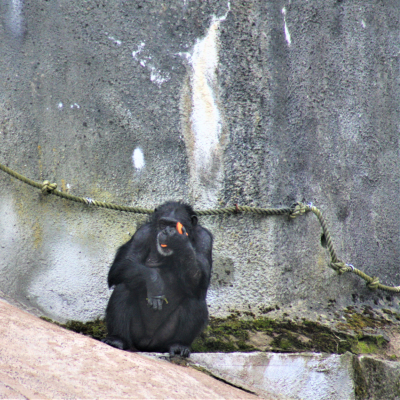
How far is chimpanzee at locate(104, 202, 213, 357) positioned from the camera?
3549 mm

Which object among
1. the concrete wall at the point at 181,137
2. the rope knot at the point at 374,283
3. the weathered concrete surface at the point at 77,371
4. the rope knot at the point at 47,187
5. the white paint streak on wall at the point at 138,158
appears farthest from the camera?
the rope knot at the point at 374,283

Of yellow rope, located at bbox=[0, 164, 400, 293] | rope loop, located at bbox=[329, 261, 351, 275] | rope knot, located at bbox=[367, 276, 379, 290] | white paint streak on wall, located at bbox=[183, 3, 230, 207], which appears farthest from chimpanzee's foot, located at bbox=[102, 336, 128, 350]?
rope knot, located at bbox=[367, 276, 379, 290]

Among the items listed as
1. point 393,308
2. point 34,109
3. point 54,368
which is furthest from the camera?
point 393,308

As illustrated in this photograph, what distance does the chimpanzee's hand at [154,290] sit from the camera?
11.4ft

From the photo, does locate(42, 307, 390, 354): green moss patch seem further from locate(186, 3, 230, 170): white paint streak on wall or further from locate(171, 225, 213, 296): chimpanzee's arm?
locate(186, 3, 230, 170): white paint streak on wall

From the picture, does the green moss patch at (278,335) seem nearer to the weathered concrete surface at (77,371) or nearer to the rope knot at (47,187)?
the weathered concrete surface at (77,371)

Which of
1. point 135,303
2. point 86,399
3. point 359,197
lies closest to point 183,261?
point 135,303

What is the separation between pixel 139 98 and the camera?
5008 mm

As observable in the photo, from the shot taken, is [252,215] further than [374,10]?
No

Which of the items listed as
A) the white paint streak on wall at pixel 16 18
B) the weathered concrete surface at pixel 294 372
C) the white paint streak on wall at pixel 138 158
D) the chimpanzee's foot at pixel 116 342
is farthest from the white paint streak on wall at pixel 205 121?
the chimpanzee's foot at pixel 116 342

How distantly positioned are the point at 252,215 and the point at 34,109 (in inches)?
95.5

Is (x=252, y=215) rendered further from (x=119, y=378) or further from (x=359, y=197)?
(x=119, y=378)

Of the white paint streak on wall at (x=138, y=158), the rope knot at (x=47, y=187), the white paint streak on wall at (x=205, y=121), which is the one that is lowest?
the rope knot at (x=47, y=187)

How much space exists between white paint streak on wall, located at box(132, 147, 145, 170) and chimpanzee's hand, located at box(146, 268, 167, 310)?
1.69 meters
